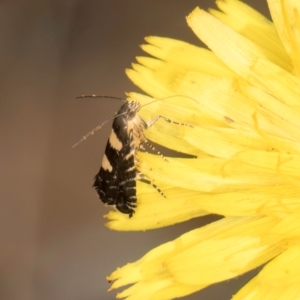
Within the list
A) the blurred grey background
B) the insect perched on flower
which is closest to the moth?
the insect perched on flower

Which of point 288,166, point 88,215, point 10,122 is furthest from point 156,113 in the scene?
point 10,122

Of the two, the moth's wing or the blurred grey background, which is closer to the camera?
the moth's wing

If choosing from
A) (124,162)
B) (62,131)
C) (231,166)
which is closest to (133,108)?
(124,162)

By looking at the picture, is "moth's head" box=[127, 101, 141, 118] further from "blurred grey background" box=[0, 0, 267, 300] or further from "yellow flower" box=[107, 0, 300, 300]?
"blurred grey background" box=[0, 0, 267, 300]

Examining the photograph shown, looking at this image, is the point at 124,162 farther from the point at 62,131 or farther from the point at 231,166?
the point at 62,131

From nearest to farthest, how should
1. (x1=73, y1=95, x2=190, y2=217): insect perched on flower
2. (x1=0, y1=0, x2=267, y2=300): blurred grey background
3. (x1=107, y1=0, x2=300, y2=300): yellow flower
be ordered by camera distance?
(x1=107, y1=0, x2=300, y2=300): yellow flower → (x1=73, y1=95, x2=190, y2=217): insect perched on flower → (x1=0, y1=0, x2=267, y2=300): blurred grey background

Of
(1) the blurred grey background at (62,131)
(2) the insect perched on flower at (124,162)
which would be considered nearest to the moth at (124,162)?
(2) the insect perched on flower at (124,162)
